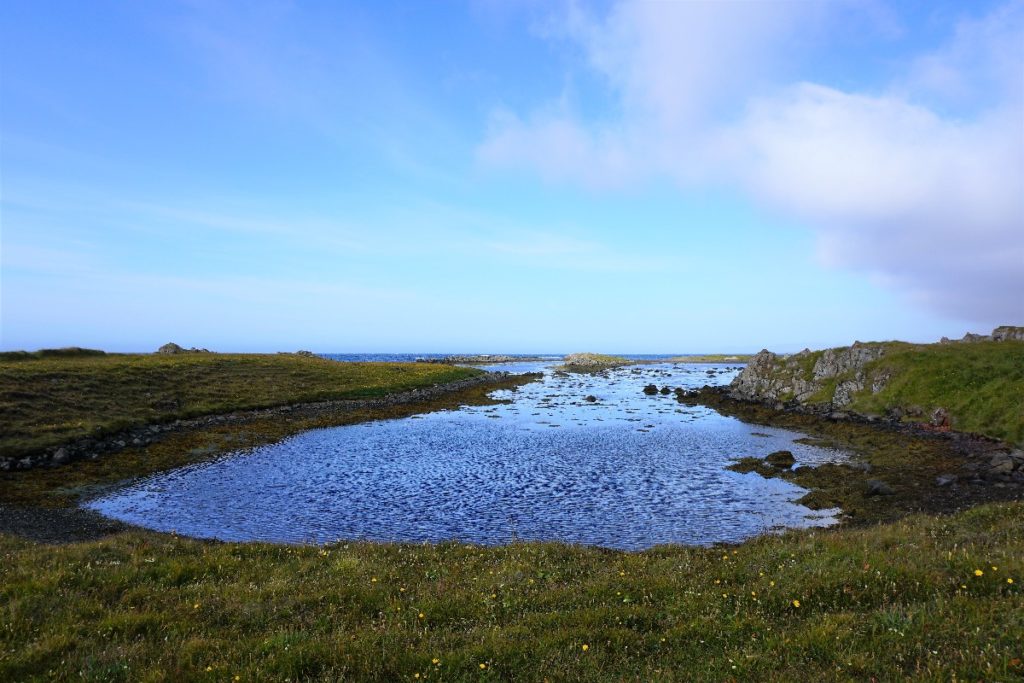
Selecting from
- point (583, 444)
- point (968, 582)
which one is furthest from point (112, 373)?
point (968, 582)

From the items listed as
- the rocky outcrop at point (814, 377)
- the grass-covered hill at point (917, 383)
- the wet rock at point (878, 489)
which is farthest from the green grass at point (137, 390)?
the grass-covered hill at point (917, 383)

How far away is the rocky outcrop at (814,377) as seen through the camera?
2132 inches

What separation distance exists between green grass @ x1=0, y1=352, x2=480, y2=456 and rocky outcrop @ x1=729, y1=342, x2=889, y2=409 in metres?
48.8

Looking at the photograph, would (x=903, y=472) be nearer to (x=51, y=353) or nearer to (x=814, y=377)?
(x=814, y=377)

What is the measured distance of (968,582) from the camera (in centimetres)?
979

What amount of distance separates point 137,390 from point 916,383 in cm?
7109

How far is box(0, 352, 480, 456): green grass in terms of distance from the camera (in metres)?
36.0

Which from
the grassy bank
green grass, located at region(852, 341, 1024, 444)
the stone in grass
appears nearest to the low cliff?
green grass, located at region(852, 341, 1024, 444)

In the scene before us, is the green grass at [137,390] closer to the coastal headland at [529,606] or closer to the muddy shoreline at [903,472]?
the coastal headland at [529,606]

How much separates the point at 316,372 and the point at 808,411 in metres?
65.0

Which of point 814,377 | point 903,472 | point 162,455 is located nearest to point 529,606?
point 903,472

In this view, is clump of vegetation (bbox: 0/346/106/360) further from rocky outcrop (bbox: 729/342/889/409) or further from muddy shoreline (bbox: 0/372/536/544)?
rocky outcrop (bbox: 729/342/889/409)

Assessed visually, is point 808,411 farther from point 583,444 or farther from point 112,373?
point 112,373

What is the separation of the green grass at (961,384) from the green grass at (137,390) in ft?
189
